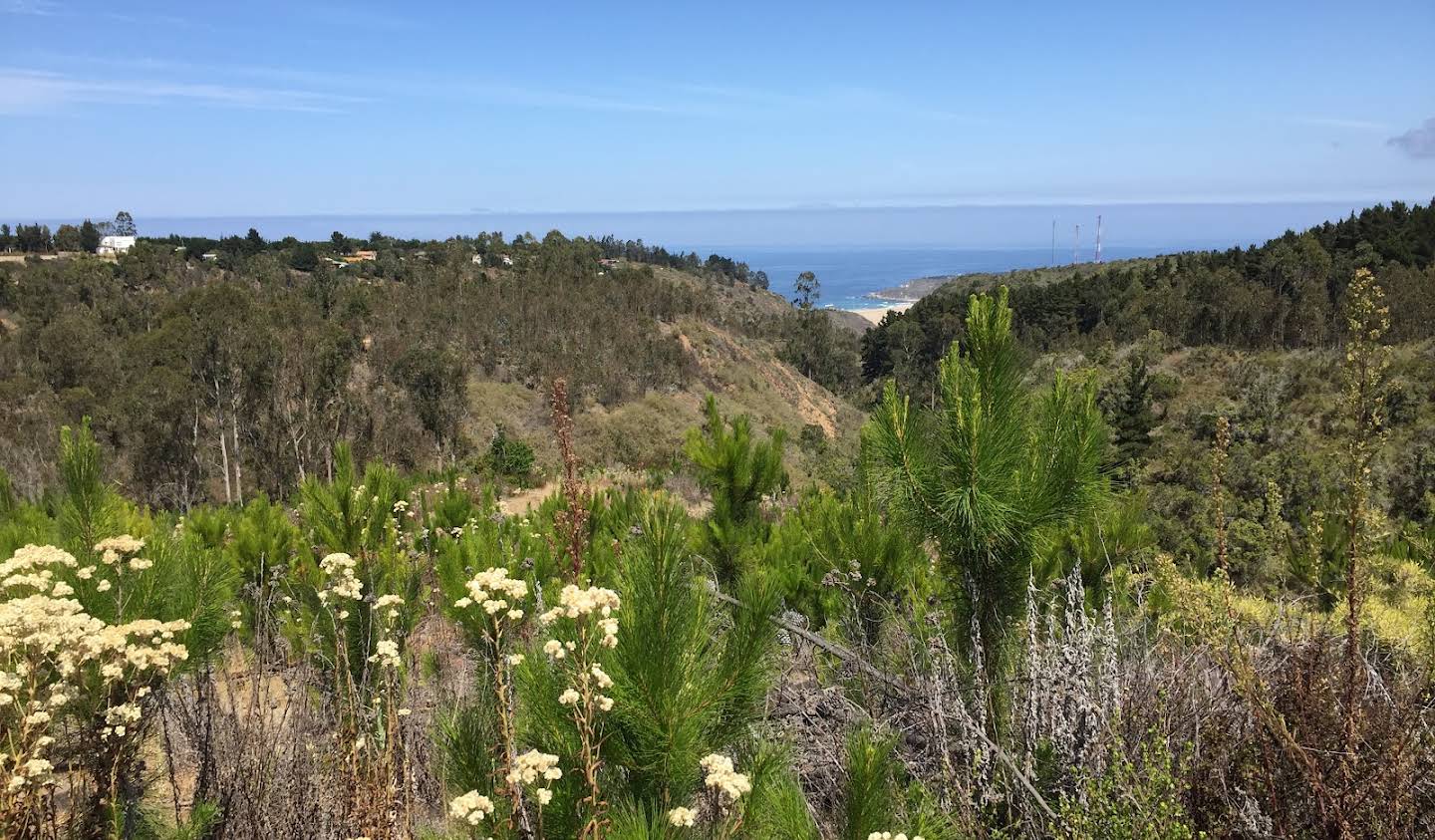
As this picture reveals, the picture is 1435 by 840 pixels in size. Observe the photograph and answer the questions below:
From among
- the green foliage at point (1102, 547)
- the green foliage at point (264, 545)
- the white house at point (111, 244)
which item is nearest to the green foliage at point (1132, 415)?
the green foliage at point (1102, 547)

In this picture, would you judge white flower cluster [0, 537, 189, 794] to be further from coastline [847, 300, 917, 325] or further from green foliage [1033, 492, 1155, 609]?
coastline [847, 300, 917, 325]

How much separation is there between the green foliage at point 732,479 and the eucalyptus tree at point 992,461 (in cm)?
183

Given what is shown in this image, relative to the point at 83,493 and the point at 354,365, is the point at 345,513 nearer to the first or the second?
the point at 83,493

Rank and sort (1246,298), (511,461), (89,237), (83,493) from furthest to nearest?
1. (89,237)
2. (1246,298)
3. (511,461)
4. (83,493)

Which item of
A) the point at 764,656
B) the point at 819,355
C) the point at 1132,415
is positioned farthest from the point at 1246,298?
the point at 764,656

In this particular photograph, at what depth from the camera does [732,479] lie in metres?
4.66

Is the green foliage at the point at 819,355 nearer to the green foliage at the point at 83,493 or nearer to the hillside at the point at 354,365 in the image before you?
the hillside at the point at 354,365

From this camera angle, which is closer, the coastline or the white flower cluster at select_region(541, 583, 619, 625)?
the white flower cluster at select_region(541, 583, 619, 625)

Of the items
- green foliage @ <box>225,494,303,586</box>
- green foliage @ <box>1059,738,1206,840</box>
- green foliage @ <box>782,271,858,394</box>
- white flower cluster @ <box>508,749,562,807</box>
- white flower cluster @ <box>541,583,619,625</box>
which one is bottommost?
green foliage @ <box>782,271,858,394</box>

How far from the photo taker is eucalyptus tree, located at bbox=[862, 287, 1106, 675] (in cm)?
252

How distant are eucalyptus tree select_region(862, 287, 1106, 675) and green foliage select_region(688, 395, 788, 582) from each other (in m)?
1.83

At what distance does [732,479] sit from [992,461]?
2.27m

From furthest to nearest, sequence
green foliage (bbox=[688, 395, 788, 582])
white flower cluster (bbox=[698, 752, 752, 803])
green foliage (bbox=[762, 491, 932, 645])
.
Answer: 1. green foliage (bbox=[688, 395, 788, 582])
2. green foliage (bbox=[762, 491, 932, 645])
3. white flower cluster (bbox=[698, 752, 752, 803])

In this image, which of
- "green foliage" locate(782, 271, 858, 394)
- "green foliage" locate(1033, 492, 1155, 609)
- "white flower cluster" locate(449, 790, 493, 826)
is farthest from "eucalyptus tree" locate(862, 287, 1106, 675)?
"green foliage" locate(782, 271, 858, 394)
